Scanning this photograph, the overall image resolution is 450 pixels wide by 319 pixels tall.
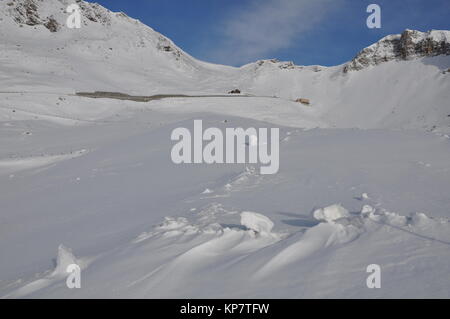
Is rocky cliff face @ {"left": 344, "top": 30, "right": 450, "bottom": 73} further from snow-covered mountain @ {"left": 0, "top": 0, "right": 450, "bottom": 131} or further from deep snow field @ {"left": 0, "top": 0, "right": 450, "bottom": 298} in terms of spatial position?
deep snow field @ {"left": 0, "top": 0, "right": 450, "bottom": 298}

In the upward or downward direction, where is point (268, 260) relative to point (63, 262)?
upward

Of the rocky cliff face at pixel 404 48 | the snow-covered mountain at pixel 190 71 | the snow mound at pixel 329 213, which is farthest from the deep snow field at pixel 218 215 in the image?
the rocky cliff face at pixel 404 48

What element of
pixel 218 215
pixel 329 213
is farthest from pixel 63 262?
pixel 329 213

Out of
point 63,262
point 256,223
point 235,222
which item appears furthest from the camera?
point 235,222

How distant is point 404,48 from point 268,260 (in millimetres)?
37303

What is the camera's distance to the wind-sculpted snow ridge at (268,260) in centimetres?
277

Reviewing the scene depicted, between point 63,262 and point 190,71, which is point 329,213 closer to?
point 63,262

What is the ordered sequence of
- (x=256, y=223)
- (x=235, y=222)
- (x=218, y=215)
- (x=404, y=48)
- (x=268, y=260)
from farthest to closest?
(x=404, y=48), (x=218, y=215), (x=235, y=222), (x=256, y=223), (x=268, y=260)

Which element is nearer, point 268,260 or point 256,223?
point 268,260

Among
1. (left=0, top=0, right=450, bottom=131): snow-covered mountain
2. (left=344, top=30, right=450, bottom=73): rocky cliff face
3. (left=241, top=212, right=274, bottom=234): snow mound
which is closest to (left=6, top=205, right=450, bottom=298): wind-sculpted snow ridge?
(left=241, top=212, right=274, bottom=234): snow mound

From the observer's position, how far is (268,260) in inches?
124
